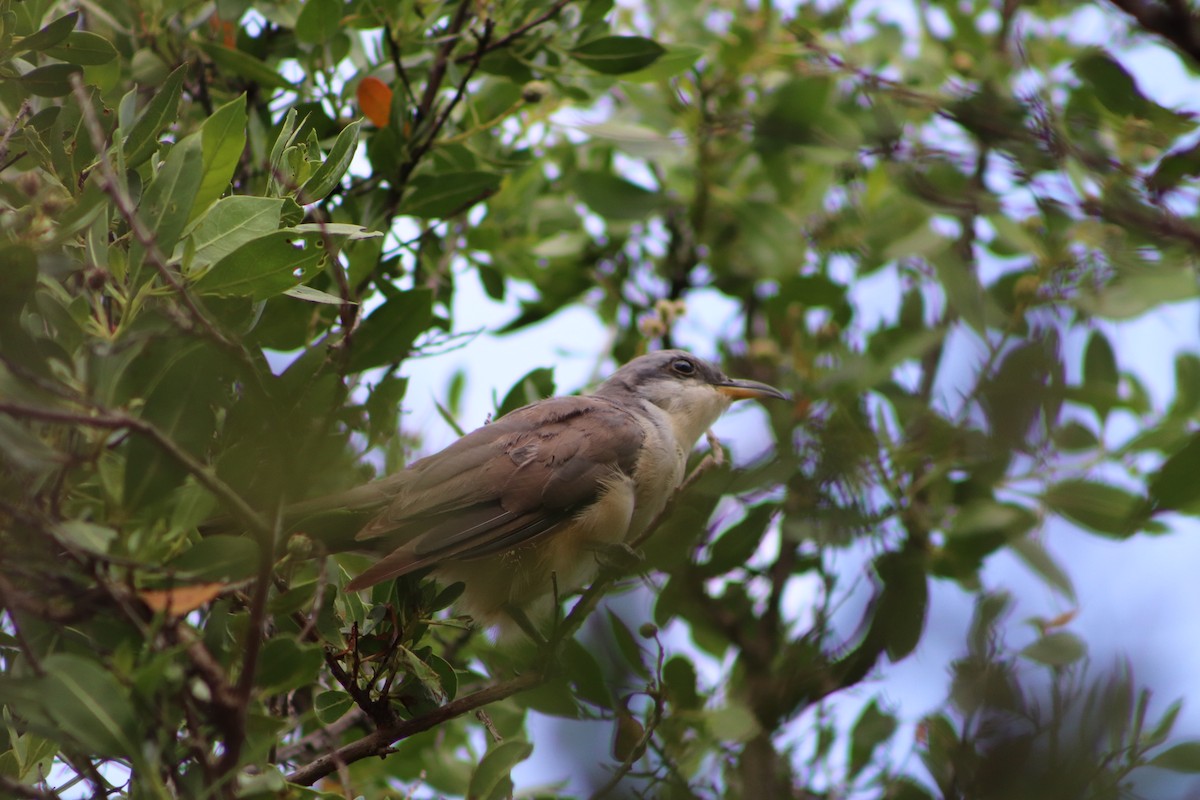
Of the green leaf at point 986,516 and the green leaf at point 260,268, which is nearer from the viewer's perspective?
the green leaf at point 260,268

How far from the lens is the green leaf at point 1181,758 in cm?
247

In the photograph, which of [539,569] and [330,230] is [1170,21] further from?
[539,569]

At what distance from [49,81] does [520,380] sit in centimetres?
217

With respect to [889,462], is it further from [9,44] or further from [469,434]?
[9,44]

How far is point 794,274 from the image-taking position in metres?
6.08

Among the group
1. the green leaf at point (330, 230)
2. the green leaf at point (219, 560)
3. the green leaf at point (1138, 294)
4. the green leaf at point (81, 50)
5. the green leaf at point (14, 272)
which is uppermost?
the green leaf at point (81, 50)

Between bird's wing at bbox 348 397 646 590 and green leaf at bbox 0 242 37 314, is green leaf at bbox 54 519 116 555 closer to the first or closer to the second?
green leaf at bbox 0 242 37 314

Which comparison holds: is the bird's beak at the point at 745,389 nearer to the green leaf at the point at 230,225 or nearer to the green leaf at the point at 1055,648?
the green leaf at the point at 1055,648

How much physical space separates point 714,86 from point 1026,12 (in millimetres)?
2298

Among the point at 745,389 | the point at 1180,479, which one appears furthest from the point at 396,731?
the point at 745,389

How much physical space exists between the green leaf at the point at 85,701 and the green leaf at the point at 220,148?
1.44m

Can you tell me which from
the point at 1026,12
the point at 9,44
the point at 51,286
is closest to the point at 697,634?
the point at 51,286

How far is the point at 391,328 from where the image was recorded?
13.4 feet

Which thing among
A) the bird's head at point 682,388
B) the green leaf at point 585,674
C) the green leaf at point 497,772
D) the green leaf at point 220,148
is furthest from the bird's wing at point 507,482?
the green leaf at point 220,148
